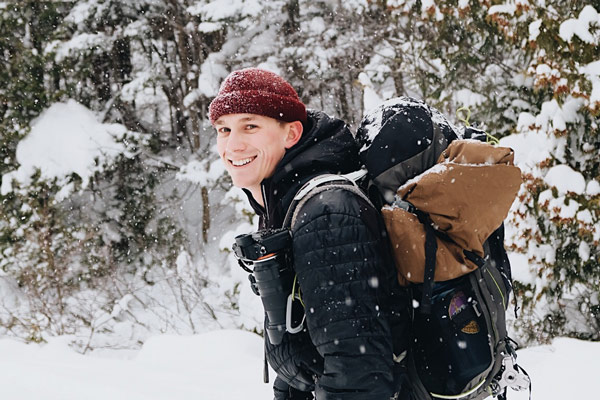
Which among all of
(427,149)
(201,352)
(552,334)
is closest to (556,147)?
(552,334)

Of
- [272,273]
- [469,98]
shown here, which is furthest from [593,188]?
[272,273]

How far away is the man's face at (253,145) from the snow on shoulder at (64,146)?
9497 mm

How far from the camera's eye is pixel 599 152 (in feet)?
17.0

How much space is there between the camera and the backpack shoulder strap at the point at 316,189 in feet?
4.22

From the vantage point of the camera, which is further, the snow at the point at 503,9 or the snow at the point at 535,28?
the snow at the point at 503,9

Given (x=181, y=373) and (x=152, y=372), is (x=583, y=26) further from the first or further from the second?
(x=152, y=372)

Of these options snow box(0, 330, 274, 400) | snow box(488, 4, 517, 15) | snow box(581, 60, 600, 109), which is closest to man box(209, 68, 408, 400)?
snow box(0, 330, 274, 400)

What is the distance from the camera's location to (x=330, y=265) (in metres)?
1.21

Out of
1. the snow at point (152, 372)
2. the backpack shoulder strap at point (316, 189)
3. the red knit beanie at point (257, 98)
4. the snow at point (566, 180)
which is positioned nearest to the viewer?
the backpack shoulder strap at point (316, 189)

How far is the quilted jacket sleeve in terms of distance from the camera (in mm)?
1182

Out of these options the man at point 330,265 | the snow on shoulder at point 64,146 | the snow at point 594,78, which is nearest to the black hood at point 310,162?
the man at point 330,265

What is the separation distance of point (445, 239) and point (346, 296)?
0.29 meters

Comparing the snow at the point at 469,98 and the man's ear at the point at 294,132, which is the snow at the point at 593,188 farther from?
the man's ear at the point at 294,132

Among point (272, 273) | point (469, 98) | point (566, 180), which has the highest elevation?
point (272, 273)
